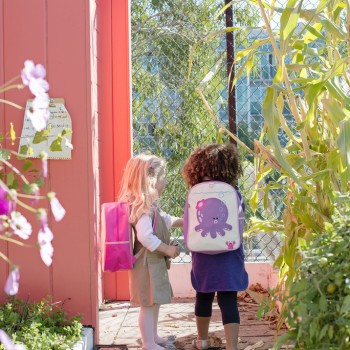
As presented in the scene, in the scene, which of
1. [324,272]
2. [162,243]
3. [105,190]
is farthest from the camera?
[105,190]

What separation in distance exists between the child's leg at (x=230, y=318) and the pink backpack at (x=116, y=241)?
0.46 meters

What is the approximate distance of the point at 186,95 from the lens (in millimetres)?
4949

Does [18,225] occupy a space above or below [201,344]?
above

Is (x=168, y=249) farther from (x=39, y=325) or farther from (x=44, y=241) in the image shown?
(x=44, y=241)

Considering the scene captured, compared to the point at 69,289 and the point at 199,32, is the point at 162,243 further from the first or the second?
the point at 199,32

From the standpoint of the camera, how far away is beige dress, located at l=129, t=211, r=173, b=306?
3.44 m

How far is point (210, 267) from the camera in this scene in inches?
133

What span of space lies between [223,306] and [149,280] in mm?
370

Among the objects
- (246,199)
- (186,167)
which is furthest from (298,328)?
(246,199)

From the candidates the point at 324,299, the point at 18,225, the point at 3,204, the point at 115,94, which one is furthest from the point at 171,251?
the point at 18,225

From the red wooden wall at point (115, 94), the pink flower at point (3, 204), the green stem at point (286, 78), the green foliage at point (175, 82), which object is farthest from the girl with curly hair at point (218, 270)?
the pink flower at point (3, 204)

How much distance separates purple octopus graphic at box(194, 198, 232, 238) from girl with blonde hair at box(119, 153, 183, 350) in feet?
0.65

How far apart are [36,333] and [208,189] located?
42.1 inches

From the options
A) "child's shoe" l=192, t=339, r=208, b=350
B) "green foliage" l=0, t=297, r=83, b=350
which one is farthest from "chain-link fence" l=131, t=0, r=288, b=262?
"green foliage" l=0, t=297, r=83, b=350
